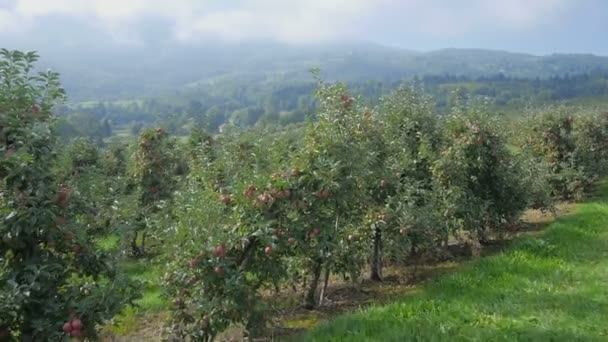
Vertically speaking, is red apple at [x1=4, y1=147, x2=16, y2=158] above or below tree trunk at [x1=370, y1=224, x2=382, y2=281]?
above

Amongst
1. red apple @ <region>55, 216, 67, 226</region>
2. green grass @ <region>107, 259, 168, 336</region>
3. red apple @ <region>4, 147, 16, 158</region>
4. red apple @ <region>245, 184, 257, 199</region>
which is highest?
red apple @ <region>4, 147, 16, 158</region>

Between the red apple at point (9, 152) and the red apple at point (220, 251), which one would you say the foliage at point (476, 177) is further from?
the red apple at point (9, 152)

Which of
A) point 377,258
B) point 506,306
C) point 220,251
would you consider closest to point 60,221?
point 220,251

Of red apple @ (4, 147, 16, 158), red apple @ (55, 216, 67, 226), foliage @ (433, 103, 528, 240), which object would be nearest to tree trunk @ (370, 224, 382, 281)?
foliage @ (433, 103, 528, 240)

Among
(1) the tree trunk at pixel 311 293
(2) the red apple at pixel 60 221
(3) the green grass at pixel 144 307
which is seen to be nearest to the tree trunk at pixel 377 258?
(1) the tree trunk at pixel 311 293

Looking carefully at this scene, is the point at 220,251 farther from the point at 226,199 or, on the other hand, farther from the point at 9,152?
the point at 9,152

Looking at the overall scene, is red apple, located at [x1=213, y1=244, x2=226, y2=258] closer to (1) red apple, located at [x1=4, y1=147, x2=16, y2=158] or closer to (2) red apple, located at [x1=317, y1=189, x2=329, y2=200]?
(2) red apple, located at [x1=317, y1=189, x2=329, y2=200]

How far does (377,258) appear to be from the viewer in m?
12.1

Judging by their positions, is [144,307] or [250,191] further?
[144,307]

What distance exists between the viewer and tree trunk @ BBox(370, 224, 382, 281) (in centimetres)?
1169

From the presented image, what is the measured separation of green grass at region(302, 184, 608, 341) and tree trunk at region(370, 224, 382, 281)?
144 cm

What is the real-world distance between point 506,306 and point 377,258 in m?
3.60

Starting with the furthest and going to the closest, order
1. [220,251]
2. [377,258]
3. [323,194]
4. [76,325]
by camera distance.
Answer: [377,258], [323,194], [220,251], [76,325]

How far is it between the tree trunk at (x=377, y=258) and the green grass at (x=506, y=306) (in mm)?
1441
